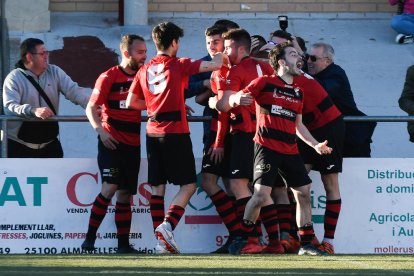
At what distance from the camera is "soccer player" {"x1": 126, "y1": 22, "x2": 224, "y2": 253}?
12.1m

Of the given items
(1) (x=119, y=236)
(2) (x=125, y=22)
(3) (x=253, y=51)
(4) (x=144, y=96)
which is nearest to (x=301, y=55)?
(3) (x=253, y=51)

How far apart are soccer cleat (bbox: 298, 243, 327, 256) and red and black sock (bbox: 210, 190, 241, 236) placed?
757 mm

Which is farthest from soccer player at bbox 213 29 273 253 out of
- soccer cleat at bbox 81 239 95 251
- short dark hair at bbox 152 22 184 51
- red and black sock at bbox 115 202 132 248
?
soccer cleat at bbox 81 239 95 251

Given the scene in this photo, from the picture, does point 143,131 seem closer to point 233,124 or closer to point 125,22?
point 125,22

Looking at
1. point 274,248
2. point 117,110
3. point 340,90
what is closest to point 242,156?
point 274,248

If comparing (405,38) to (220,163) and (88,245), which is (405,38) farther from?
(88,245)

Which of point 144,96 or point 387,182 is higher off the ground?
point 144,96

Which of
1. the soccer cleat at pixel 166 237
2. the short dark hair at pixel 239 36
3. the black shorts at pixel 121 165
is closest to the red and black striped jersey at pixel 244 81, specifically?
the short dark hair at pixel 239 36

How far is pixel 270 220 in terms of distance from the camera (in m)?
12.3

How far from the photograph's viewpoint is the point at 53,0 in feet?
61.5

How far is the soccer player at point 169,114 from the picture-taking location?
12102 millimetres

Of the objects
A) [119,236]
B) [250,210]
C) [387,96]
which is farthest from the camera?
[387,96]

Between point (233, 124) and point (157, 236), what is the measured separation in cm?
126

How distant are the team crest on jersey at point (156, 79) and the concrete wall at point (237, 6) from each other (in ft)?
22.5
